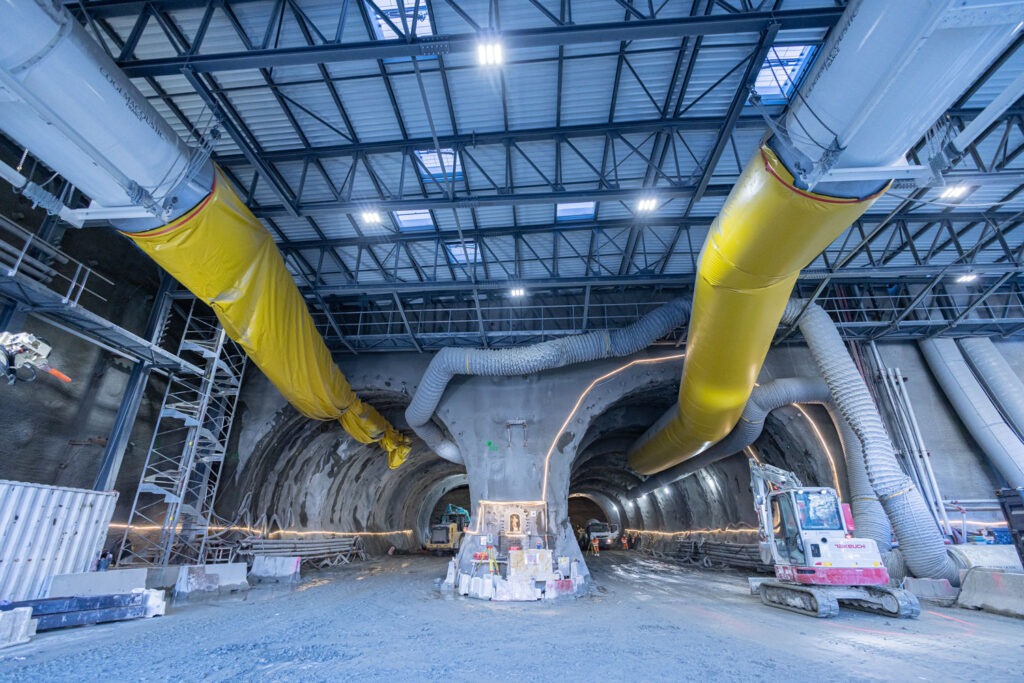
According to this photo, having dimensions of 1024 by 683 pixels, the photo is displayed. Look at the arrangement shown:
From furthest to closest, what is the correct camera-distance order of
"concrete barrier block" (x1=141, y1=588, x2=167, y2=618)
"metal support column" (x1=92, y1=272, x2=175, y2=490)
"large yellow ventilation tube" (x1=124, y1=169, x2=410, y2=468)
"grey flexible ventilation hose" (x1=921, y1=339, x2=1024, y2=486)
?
"grey flexible ventilation hose" (x1=921, y1=339, x2=1024, y2=486)
"metal support column" (x1=92, y1=272, x2=175, y2=490)
"concrete barrier block" (x1=141, y1=588, x2=167, y2=618)
"large yellow ventilation tube" (x1=124, y1=169, x2=410, y2=468)

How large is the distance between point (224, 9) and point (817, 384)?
1474 cm

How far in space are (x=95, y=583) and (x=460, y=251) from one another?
32.2 feet

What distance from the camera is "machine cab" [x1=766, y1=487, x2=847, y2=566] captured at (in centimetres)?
844

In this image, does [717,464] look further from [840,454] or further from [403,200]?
[403,200]

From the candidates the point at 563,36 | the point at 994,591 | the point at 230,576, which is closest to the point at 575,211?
the point at 563,36

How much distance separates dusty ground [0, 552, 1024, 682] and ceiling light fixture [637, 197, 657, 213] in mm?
7555

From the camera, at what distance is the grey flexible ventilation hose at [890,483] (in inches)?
368

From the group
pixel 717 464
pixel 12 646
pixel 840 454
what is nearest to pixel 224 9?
pixel 12 646

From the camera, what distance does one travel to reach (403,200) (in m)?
9.39

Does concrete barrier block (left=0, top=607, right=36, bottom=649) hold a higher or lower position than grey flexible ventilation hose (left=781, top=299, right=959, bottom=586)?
lower

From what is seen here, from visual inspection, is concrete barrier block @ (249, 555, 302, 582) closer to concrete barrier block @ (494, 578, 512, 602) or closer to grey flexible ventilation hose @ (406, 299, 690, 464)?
grey flexible ventilation hose @ (406, 299, 690, 464)

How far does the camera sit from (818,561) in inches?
323

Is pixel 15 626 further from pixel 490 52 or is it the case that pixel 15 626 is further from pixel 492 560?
pixel 490 52

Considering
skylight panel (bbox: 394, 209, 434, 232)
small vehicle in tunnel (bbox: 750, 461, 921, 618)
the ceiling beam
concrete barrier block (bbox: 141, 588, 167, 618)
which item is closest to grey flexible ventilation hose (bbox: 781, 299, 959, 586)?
small vehicle in tunnel (bbox: 750, 461, 921, 618)
